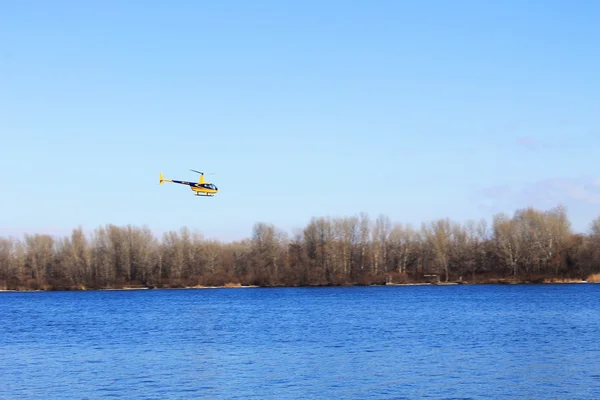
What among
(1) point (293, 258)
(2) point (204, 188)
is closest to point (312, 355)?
(2) point (204, 188)

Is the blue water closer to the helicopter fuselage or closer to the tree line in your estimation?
the helicopter fuselage

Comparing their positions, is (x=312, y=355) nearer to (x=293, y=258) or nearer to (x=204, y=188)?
(x=204, y=188)

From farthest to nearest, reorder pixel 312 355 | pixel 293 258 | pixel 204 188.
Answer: pixel 293 258 → pixel 204 188 → pixel 312 355

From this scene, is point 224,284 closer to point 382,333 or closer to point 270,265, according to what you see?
point 270,265

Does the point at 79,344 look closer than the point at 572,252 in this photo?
Yes

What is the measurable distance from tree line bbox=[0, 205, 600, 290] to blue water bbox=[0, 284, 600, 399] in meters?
56.3

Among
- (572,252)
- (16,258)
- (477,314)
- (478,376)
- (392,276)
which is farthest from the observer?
(16,258)

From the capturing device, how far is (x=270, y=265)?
Answer: 120312 millimetres

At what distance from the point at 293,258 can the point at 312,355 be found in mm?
89655

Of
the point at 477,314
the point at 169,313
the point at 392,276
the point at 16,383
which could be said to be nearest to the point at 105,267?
the point at 392,276

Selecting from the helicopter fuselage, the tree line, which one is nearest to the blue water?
the helicopter fuselage

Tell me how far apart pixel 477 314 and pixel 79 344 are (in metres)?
29.3

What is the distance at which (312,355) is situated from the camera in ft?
109

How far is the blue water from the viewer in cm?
2547
